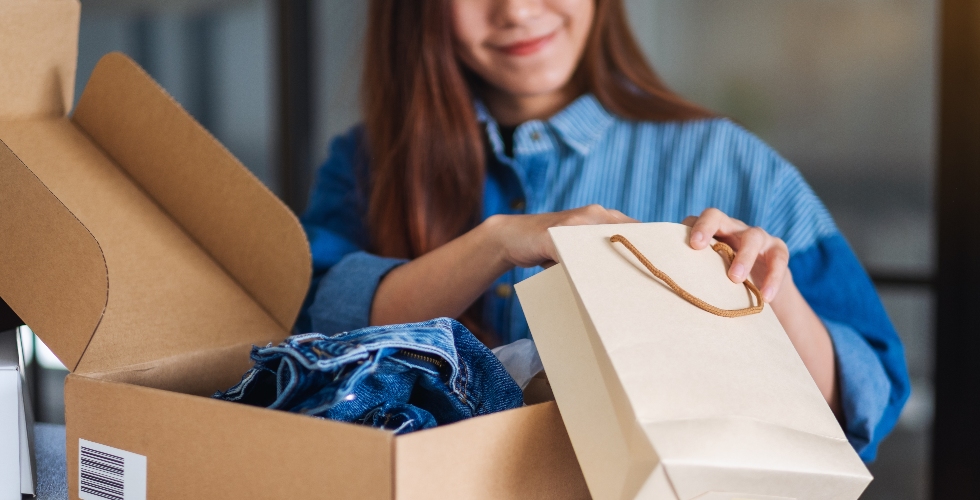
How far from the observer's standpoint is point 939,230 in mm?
1438

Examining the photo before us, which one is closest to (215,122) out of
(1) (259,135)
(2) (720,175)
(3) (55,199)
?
(1) (259,135)

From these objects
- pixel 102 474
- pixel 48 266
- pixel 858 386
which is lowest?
pixel 858 386

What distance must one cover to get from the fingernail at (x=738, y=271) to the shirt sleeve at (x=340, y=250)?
457 mm

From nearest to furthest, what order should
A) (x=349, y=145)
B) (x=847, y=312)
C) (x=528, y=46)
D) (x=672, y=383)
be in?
(x=672, y=383) < (x=847, y=312) < (x=528, y=46) < (x=349, y=145)

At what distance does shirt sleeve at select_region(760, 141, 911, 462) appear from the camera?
2.54ft

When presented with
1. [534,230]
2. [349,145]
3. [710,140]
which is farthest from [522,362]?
[349,145]

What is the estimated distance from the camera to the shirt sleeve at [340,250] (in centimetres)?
90

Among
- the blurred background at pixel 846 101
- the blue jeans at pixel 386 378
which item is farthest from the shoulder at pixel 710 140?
the blue jeans at pixel 386 378

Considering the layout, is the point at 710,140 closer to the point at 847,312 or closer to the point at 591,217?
the point at 847,312

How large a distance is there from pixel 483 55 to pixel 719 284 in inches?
22.8

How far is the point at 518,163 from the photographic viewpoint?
1042 millimetres

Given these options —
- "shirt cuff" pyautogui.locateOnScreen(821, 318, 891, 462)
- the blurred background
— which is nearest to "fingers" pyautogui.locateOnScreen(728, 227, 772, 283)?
"shirt cuff" pyautogui.locateOnScreen(821, 318, 891, 462)

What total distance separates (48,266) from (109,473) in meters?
0.16

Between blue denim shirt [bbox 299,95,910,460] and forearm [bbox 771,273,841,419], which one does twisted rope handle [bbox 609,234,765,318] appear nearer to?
forearm [bbox 771,273,841,419]
